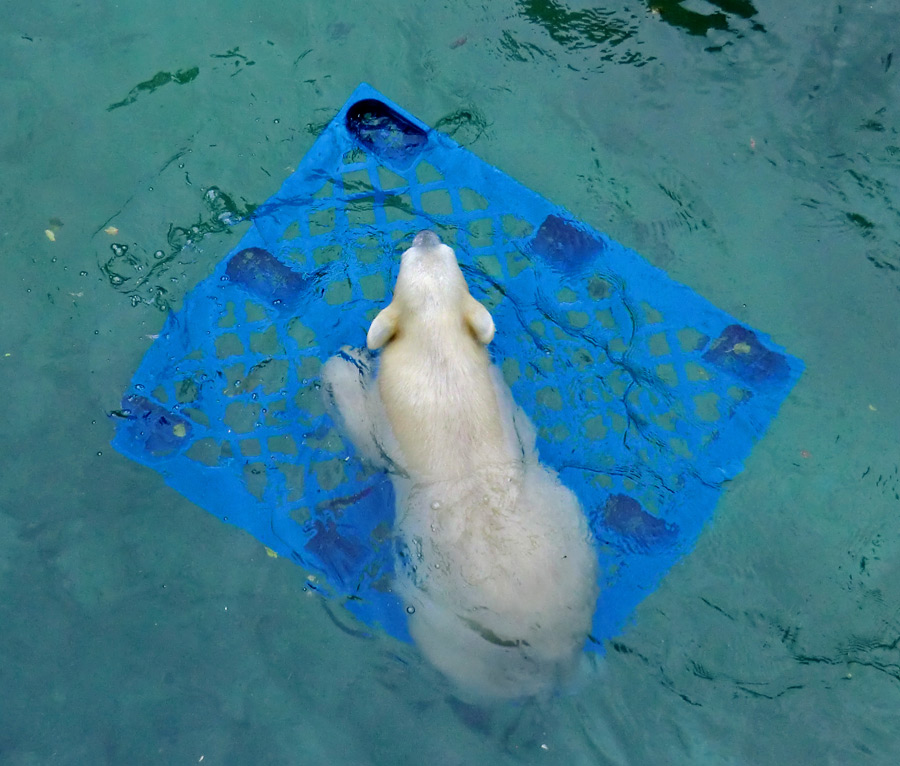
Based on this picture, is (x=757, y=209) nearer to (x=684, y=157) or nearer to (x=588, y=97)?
(x=684, y=157)

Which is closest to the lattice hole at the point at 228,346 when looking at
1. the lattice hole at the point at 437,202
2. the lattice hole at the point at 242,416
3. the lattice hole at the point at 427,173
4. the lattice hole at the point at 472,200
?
the lattice hole at the point at 242,416

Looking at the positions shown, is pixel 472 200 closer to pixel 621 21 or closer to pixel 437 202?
pixel 437 202

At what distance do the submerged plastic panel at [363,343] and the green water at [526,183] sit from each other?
0.19 meters

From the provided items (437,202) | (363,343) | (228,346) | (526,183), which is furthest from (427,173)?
(228,346)

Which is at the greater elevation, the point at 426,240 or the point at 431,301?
the point at 426,240

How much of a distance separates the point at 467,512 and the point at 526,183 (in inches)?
106

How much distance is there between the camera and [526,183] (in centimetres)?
553

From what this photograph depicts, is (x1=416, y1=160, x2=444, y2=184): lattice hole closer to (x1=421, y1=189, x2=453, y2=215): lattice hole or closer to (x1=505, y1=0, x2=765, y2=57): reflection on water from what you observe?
(x1=421, y1=189, x2=453, y2=215): lattice hole

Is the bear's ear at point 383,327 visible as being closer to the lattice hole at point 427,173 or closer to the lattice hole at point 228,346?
the lattice hole at point 228,346

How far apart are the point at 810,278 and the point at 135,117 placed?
5414 millimetres

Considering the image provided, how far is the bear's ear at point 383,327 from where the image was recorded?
14.5 ft

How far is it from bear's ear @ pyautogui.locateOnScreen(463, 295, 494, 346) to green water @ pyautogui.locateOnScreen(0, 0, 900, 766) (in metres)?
1.56

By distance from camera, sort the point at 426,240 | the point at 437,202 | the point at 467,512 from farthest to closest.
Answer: the point at 437,202 → the point at 426,240 → the point at 467,512

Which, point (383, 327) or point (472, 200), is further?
point (472, 200)
